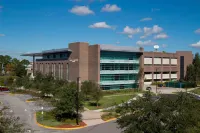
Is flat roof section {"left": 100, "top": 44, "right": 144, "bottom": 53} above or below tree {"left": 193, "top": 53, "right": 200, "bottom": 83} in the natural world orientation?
above

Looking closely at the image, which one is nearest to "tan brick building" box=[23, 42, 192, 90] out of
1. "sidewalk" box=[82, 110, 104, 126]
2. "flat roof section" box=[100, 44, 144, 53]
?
"flat roof section" box=[100, 44, 144, 53]

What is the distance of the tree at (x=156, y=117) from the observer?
→ 14930mm

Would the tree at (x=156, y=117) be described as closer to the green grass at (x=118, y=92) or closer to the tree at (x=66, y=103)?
the tree at (x=66, y=103)

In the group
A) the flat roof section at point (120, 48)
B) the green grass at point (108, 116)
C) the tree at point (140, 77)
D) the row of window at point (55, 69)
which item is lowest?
the green grass at point (108, 116)

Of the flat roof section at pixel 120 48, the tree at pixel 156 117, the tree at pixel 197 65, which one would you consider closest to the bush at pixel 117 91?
the flat roof section at pixel 120 48

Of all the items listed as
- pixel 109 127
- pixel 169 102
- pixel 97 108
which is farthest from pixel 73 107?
pixel 169 102

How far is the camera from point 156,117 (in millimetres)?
15406

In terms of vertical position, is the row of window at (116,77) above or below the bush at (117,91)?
above

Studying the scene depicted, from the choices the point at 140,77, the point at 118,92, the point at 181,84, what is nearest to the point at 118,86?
the point at 118,92

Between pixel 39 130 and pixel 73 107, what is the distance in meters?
5.14

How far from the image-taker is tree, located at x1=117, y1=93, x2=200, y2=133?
1493 centimetres

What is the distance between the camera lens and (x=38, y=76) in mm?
61969

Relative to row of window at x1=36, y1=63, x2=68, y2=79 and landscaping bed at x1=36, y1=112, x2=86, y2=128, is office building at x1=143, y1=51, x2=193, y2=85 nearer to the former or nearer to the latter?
row of window at x1=36, y1=63, x2=68, y2=79

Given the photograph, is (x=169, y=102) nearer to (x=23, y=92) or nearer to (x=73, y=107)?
(x=73, y=107)
